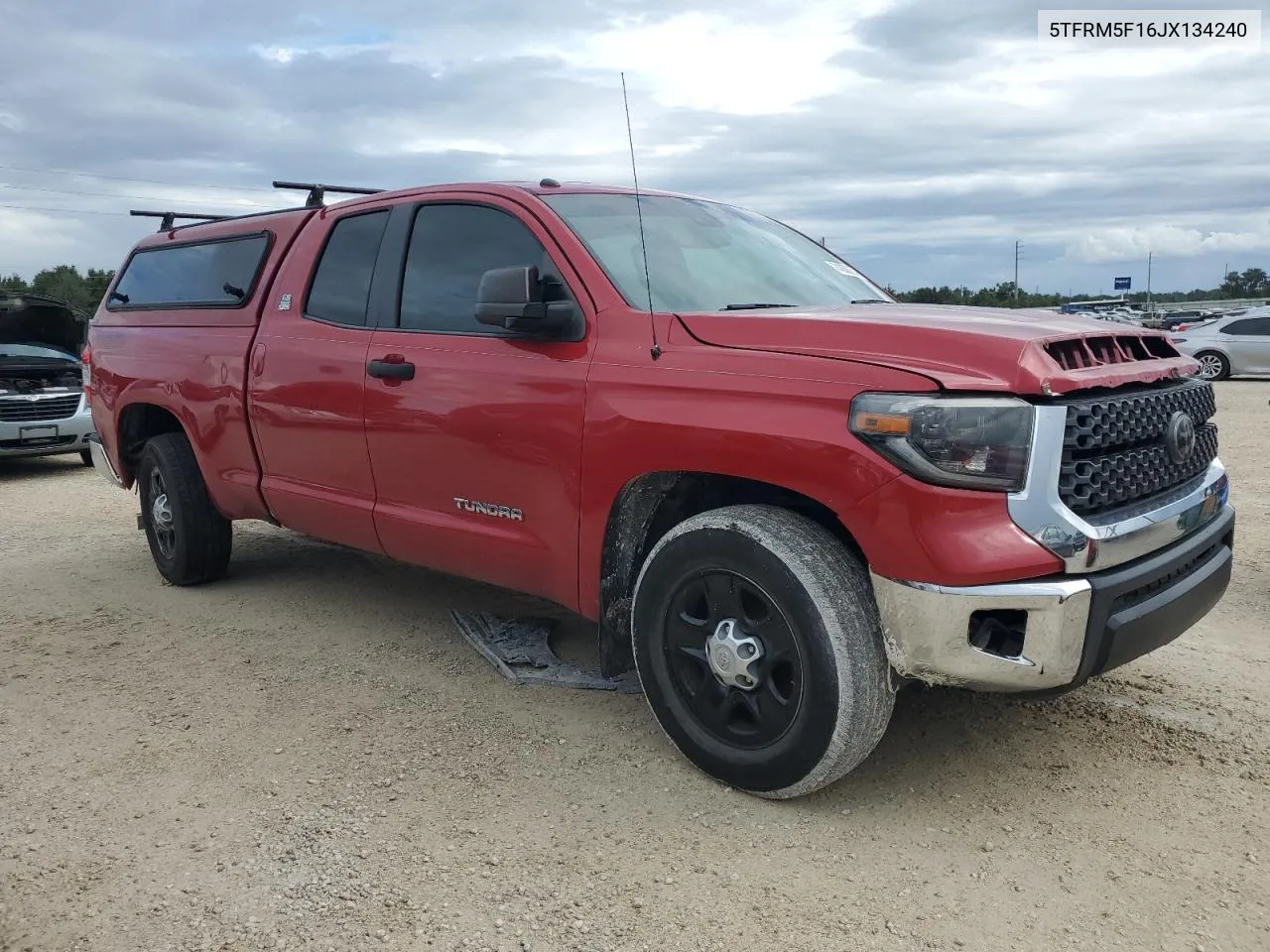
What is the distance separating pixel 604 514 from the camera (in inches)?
133

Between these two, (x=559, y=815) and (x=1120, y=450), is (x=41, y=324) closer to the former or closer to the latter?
(x=559, y=815)

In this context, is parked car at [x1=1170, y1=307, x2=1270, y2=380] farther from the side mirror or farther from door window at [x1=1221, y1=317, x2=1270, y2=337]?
the side mirror

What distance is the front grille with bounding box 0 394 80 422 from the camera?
34.2 ft

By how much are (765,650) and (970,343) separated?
1.03 meters

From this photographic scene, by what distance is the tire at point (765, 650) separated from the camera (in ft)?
9.36

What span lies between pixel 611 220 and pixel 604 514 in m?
1.19

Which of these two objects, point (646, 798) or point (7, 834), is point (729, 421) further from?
point (7, 834)

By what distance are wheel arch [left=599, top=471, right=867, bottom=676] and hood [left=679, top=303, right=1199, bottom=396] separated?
0.46 meters

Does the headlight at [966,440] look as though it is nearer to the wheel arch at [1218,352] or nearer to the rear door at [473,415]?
the rear door at [473,415]

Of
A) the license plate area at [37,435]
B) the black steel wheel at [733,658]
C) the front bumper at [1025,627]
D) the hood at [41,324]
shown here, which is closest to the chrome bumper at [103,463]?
the black steel wheel at [733,658]

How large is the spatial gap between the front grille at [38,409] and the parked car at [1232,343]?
1683cm

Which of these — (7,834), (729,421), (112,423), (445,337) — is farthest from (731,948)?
(112,423)

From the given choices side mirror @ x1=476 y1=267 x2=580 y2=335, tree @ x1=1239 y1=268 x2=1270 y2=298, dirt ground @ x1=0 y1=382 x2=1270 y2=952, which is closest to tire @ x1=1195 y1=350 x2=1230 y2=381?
dirt ground @ x1=0 y1=382 x2=1270 y2=952

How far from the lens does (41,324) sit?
11.8m
